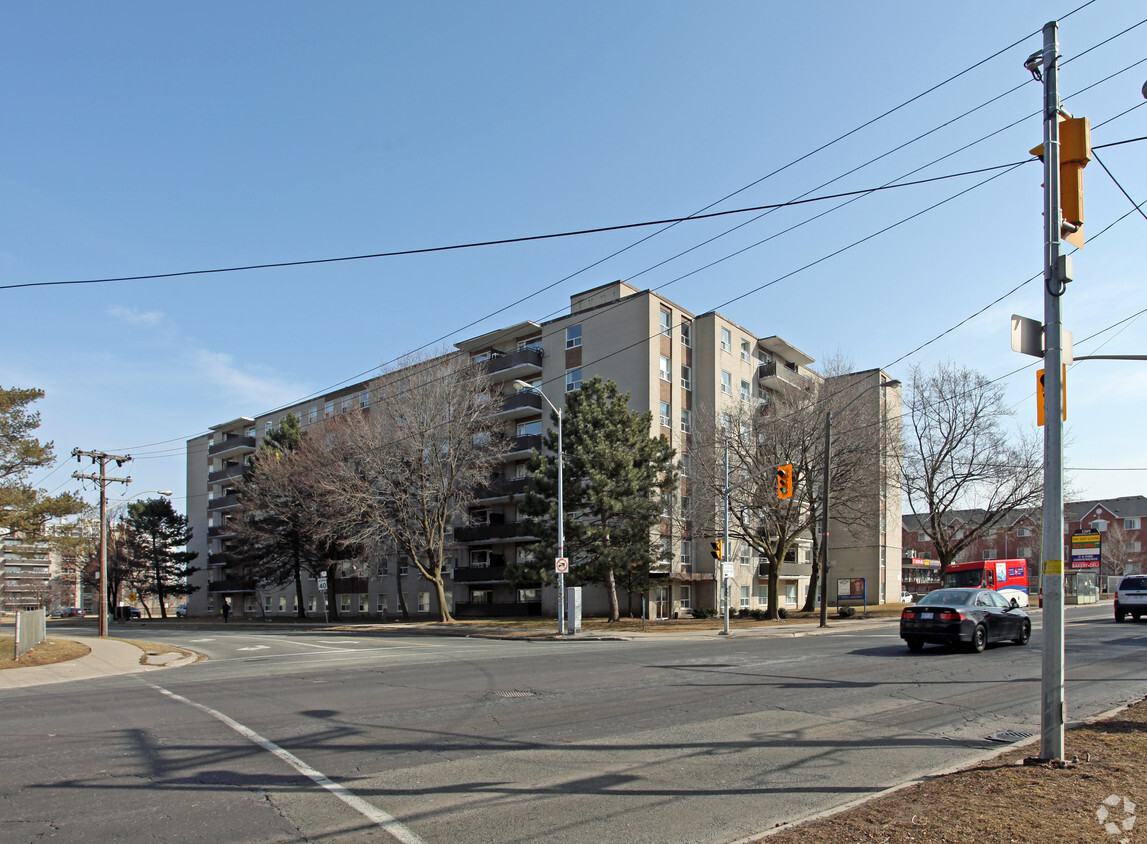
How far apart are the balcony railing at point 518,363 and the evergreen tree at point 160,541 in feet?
136

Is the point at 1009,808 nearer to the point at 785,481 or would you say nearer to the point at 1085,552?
the point at 785,481

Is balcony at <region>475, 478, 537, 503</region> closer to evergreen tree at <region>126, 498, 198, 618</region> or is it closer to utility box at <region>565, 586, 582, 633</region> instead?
utility box at <region>565, 586, 582, 633</region>

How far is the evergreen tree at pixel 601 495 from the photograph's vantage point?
3697cm

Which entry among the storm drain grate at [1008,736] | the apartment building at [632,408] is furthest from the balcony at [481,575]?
the storm drain grate at [1008,736]

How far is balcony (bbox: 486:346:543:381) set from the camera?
50.4 m

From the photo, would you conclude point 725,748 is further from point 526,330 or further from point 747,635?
point 526,330

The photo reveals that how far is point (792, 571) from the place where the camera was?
57562mm

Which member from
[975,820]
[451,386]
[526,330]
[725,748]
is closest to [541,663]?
[725,748]

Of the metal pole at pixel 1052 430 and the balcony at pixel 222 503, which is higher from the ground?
the metal pole at pixel 1052 430

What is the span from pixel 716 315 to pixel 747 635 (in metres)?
27.8

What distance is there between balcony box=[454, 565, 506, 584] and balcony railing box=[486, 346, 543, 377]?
12.6 meters

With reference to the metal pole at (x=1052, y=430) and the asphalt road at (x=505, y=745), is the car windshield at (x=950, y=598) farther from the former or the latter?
the metal pole at (x=1052, y=430)

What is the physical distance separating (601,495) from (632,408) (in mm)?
10635

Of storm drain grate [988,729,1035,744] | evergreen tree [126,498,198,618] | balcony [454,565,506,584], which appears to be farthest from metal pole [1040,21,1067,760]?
evergreen tree [126,498,198,618]
